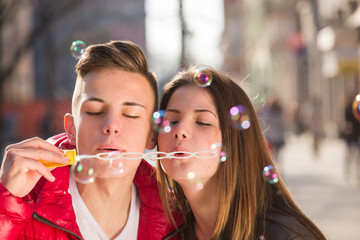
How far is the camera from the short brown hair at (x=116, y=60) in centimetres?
291

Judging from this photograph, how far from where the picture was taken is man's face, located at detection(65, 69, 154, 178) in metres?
2.69

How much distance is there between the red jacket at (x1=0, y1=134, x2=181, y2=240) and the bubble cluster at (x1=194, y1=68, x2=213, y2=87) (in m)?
Answer: 0.66

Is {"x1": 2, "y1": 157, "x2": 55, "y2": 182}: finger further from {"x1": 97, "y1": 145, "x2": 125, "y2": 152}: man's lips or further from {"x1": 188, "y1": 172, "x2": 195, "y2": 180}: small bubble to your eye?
{"x1": 188, "y1": 172, "x2": 195, "y2": 180}: small bubble

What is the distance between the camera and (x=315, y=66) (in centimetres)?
2928

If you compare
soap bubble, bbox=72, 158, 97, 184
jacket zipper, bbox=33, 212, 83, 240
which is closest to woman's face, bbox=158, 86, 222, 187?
soap bubble, bbox=72, 158, 97, 184

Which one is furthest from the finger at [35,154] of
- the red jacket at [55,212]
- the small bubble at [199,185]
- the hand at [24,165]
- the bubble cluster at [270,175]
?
the bubble cluster at [270,175]

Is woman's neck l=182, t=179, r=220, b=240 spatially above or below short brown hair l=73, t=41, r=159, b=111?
below

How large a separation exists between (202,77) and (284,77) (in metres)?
37.5

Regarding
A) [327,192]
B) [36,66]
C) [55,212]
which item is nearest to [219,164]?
[55,212]

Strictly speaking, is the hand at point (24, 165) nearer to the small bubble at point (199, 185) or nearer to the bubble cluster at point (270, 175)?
the small bubble at point (199, 185)

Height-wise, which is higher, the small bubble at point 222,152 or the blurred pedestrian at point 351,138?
the small bubble at point 222,152

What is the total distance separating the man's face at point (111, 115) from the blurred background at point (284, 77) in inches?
36.1

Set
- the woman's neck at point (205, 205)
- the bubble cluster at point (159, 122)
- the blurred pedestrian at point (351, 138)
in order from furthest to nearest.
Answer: the blurred pedestrian at point (351, 138), the woman's neck at point (205, 205), the bubble cluster at point (159, 122)

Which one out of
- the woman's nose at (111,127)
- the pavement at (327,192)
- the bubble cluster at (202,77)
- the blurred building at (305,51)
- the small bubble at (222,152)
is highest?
the blurred building at (305,51)
